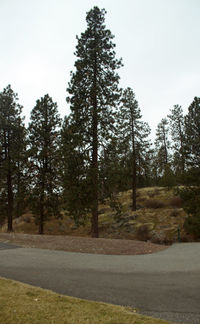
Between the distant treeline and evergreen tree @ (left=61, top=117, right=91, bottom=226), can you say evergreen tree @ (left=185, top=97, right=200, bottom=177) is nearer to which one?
the distant treeline

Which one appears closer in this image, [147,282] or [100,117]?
[147,282]

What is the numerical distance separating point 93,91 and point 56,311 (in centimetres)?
1499

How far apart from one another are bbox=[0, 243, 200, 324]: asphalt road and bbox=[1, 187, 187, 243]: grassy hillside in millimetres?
9316

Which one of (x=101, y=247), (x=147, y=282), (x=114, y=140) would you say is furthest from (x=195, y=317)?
(x=114, y=140)

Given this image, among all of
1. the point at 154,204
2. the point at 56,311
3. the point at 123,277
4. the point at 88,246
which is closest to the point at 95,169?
the point at 88,246

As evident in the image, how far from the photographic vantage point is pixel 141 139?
28.7 metres

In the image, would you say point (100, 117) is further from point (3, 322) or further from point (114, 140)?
point (3, 322)

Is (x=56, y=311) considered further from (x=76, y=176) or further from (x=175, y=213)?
(x=175, y=213)

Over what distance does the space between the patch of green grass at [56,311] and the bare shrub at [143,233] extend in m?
17.1

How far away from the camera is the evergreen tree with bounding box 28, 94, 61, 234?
2192cm

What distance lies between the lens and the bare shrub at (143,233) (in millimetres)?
20397

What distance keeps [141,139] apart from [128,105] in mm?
4984

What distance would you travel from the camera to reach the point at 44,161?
75.2 feet

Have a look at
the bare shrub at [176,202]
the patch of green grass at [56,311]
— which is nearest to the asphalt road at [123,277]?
the patch of green grass at [56,311]
